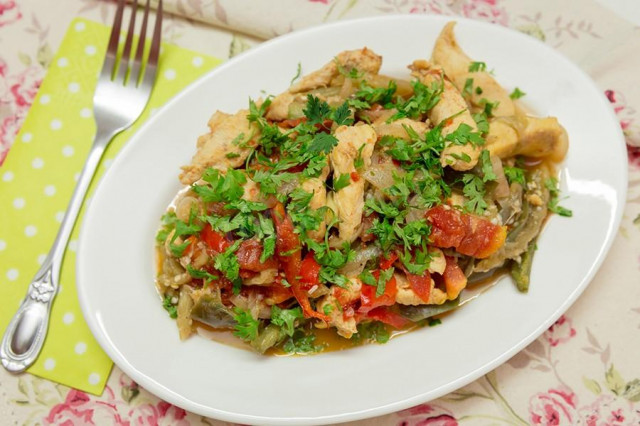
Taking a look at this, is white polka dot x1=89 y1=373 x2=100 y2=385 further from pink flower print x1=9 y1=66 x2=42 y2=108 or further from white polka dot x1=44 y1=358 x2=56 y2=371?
pink flower print x1=9 y1=66 x2=42 y2=108

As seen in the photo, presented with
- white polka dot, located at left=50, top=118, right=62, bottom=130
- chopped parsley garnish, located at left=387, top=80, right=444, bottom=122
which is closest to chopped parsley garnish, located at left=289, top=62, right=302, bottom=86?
chopped parsley garnish, located at left=387, top=80, right=444, bottom=122

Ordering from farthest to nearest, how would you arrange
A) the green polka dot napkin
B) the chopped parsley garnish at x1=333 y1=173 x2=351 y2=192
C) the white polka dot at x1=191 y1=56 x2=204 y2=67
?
the white polka dot at x1=191 y1=56 x2=204 y2=67, the green polka dot napkin, the chopped parsley garnish at x1=333 y1=173 x2=351 y2=192

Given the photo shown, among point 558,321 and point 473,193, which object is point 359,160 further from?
point 558,321

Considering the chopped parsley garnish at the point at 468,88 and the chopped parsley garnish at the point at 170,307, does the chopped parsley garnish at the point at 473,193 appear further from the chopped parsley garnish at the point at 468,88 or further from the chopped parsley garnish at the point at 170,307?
the chopped parsley garnish at the point at 170,307

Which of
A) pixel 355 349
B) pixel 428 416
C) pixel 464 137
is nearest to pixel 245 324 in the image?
pixel 355 349

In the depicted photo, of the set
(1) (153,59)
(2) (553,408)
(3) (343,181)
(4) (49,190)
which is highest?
(3) (343,181)

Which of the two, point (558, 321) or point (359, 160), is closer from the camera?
point (359, 160)
